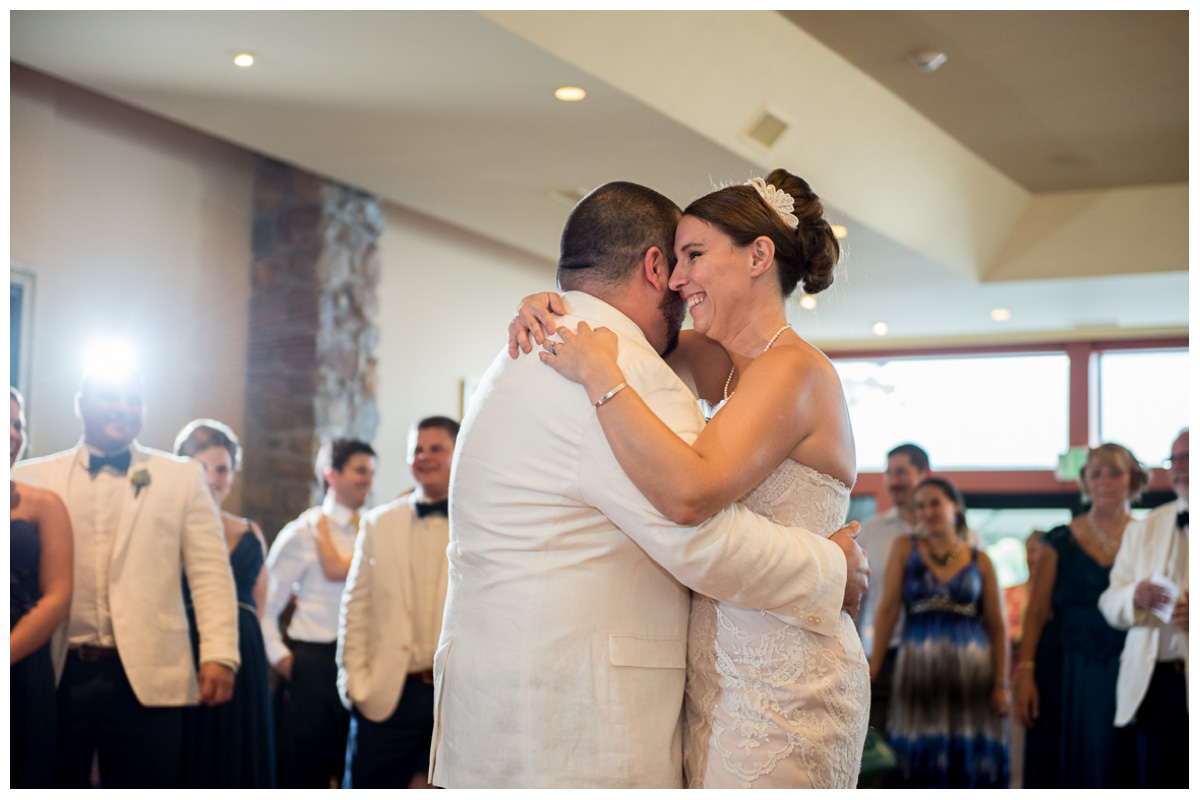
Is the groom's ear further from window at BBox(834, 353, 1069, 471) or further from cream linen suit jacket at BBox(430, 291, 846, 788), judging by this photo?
window at BBox(834, 353, 1069, 471)

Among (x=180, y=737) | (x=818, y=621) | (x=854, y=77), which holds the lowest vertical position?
(x=180, y=737)

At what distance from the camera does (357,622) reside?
3619 millimetres

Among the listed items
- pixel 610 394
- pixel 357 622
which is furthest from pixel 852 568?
pixel 357 622

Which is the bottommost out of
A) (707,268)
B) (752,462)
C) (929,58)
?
(752,462)

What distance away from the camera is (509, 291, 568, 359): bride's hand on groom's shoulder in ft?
5.72

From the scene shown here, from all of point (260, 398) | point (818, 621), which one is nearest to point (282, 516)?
point (260, 398)

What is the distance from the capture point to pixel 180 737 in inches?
128

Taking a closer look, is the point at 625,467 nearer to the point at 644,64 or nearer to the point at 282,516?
the point at 644,64

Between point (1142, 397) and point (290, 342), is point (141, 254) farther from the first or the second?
point (1142, 397)

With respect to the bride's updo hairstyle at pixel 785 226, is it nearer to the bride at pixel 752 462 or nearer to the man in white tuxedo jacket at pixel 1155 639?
the bride at pixel 752 462

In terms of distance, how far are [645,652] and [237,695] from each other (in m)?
2.35

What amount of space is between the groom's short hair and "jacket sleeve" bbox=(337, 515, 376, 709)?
2051 millimetres

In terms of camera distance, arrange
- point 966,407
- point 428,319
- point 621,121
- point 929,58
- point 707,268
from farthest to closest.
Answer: point 966,407, point 428,319, point 929,58, point 621,121, point 707,268

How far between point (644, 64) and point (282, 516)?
2.82 metres
